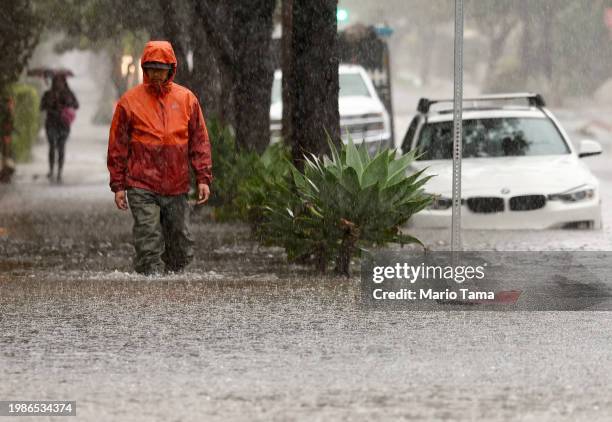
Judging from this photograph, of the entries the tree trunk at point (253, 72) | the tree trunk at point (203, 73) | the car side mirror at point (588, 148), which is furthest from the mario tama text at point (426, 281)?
the tree trunk at point (203, 73)

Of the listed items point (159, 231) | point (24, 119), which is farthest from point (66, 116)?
point (159, 231)

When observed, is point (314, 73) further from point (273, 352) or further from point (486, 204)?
point (273, 352)

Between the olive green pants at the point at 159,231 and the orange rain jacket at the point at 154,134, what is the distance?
0.12 m

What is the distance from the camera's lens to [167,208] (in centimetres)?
1322

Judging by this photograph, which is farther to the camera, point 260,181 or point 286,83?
point 286,83

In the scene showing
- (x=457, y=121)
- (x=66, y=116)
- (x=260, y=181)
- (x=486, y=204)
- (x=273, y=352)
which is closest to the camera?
(x=273, y=352)

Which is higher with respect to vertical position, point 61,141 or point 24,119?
point 24,119

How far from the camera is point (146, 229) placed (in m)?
13.0

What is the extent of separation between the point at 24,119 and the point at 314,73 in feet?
76.0

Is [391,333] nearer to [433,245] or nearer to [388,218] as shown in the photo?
[388,218]

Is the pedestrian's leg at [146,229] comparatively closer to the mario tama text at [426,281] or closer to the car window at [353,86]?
the mario tama text at [426,281]

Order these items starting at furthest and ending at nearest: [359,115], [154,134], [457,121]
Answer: [359,115]
[154,134]
[457,121]

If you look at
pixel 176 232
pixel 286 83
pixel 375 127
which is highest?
pixel 286 83

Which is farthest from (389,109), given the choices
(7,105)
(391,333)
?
(391,333)
